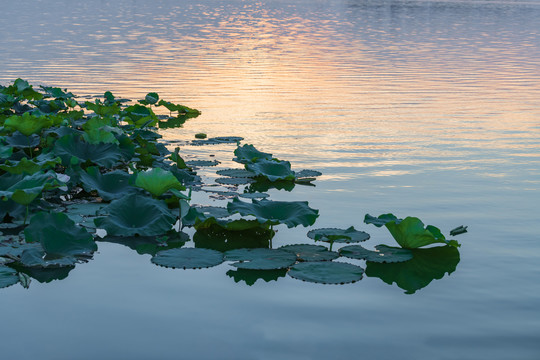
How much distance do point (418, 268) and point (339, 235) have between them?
66 centimetres

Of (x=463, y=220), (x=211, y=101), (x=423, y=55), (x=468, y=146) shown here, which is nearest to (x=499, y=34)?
(x=423, y=55)

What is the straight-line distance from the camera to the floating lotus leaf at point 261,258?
4930 mm

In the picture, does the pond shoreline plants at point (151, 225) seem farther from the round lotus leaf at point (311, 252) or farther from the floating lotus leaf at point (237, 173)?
the floating lotus leaf at point (237, 173)

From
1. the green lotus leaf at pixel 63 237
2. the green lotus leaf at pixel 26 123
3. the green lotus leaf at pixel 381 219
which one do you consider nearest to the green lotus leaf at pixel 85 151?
the green lotus leaf at pixel 26 123

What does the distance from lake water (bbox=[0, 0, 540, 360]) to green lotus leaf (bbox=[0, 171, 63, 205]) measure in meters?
0.71

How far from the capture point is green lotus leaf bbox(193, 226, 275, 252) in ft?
18.1

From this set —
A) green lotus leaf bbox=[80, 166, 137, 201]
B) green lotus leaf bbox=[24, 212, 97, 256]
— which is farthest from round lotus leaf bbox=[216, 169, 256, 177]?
green lotus leaf bbox=[24, 212, 97, 256]

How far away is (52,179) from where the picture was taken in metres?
6.09

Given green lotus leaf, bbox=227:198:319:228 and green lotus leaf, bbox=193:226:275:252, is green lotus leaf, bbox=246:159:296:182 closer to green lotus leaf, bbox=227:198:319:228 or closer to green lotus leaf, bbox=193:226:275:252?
green lotus leaf, bbox=193:226:275:252

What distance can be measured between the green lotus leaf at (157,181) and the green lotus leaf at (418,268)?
1728mm

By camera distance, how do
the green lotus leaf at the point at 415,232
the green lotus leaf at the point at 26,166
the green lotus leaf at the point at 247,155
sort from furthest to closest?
the green lotus leaf at the point at 247,155 → the green lotus leaf at the point at 26,166 → the green lotus leaf at the point at 415,232

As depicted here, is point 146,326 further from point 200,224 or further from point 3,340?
point 200,224

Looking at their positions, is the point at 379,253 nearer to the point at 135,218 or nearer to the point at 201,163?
the point at 135,218

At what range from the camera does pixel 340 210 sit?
6586 millimetres
